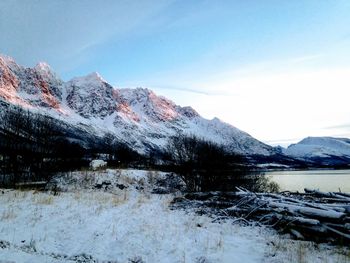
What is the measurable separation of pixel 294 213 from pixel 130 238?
667 centimetres

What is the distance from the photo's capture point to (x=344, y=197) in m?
16.5

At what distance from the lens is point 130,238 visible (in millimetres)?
11297

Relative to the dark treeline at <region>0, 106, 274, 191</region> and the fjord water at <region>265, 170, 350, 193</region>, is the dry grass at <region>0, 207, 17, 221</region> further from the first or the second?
the dark treeline at <region>0, 106, 274, 191</region>

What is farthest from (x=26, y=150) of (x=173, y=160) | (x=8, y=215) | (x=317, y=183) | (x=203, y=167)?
(x=317, y=183)

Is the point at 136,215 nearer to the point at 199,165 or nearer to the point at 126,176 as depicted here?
the point at 126,176

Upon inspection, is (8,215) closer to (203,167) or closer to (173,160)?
(203,167)

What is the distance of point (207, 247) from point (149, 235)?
2228 millimetres

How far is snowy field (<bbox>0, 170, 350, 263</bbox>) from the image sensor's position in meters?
9.72

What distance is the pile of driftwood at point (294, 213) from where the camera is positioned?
11.9 metres

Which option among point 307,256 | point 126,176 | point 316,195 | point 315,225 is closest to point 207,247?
point 307,256

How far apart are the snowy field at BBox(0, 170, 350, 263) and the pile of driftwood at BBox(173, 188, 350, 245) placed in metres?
0.87

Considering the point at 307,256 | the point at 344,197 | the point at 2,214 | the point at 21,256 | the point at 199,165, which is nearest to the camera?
the point at 21,256

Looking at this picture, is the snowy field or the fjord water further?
the fjord water

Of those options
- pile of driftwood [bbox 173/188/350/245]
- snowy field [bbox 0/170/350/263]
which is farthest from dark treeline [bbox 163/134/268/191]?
snowy field [bbox 0/170/350/263]
